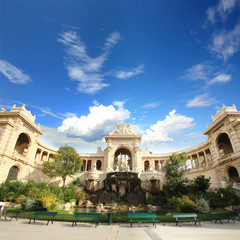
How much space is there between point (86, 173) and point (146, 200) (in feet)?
61.8

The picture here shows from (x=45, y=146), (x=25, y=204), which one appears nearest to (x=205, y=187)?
(x=25, y=204)

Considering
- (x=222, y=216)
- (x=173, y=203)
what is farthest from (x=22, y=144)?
(x=222, y=216)

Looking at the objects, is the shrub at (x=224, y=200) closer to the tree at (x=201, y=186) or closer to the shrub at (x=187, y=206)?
the tree at (x=201, y=186)

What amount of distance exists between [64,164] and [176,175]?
75.0 feet

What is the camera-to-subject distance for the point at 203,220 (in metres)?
12.2

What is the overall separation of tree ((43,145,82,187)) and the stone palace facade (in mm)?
5403

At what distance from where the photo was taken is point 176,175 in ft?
91.9

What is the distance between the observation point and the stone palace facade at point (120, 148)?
1145 inches

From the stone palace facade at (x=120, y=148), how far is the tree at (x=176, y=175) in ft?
6.80

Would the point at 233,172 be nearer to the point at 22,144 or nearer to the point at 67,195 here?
the point at 67,195

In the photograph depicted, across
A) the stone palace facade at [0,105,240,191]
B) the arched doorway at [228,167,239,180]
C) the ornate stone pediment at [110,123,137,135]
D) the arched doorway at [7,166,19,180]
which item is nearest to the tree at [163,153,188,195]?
the stone palace facade at [0,105,240,191]

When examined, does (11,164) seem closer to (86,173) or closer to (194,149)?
(86,173)

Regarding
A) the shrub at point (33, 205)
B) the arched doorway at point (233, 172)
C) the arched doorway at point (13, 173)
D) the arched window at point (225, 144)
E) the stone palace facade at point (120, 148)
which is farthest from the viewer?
the arched window at point (225, 144)

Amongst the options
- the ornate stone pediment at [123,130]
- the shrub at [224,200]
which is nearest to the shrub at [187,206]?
the shrub at [224,200]
